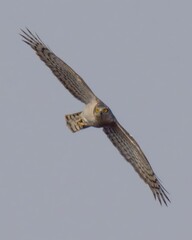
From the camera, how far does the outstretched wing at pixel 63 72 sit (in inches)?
422

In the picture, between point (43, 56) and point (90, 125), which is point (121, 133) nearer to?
point (90, 125)

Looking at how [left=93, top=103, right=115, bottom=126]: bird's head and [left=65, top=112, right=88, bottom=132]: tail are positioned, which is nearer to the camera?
[left=93, top=103, right=115, bottom=126]: bird's head

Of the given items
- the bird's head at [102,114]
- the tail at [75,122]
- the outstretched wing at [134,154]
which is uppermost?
the tail at [75,122]

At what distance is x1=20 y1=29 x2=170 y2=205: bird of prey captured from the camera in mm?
10648

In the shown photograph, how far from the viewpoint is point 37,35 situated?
11055mm

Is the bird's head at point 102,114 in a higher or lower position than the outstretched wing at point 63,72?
lower

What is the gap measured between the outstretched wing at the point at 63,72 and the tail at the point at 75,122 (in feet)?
1.34

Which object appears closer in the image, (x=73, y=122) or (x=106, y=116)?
(x=106, y=116)

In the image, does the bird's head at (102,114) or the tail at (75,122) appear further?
the tail at (75,122)

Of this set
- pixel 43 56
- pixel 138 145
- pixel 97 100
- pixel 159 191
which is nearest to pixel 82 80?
pixel 97 100

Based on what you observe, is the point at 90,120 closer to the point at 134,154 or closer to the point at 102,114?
the point at 102,114

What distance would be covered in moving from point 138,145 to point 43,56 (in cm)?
300

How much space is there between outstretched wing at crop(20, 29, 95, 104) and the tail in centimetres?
41

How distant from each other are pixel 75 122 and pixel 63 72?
3.85 feet
